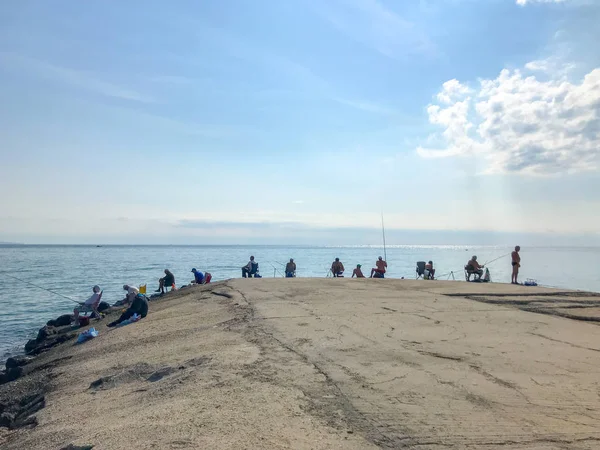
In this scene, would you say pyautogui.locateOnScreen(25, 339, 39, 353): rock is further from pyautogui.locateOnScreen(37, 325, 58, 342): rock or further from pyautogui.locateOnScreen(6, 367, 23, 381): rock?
pyautogui.locateOnScreen(6, 367, 23, 381): rock

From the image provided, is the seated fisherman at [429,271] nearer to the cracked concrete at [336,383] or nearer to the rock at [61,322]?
the cracked concrete at [336,383]

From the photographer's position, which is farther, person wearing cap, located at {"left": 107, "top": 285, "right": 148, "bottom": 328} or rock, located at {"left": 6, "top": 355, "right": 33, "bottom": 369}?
person wearing cap, located at {"left": 107, "top": 285, "right": 148, "bottom": 328}

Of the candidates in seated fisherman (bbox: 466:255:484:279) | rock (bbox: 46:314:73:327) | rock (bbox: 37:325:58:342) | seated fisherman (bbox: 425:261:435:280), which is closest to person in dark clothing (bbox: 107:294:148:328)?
rock (bbox: 37:325:58:342)

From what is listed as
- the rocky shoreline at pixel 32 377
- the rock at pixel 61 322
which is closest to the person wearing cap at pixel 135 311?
the rocky shoreline at pixel 32 377

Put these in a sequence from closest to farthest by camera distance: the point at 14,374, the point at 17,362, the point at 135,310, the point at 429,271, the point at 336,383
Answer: the point at 336,383 < the point at 14,374 < the point at 17,362 < the point at 135,310 < the point at 429,271

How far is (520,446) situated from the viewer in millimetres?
4027

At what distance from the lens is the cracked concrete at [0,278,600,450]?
4.29 metres

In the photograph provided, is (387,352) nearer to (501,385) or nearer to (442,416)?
(501,385)

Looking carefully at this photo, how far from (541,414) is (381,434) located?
1819mm

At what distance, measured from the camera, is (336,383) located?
222 inches

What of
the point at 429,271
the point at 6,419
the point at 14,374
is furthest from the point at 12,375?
the point at 429,271

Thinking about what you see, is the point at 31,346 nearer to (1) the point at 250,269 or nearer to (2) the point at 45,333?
(2) the point at 45,333

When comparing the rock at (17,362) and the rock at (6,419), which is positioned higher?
the rock at (6,419)

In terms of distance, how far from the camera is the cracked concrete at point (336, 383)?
4285 millimetres
